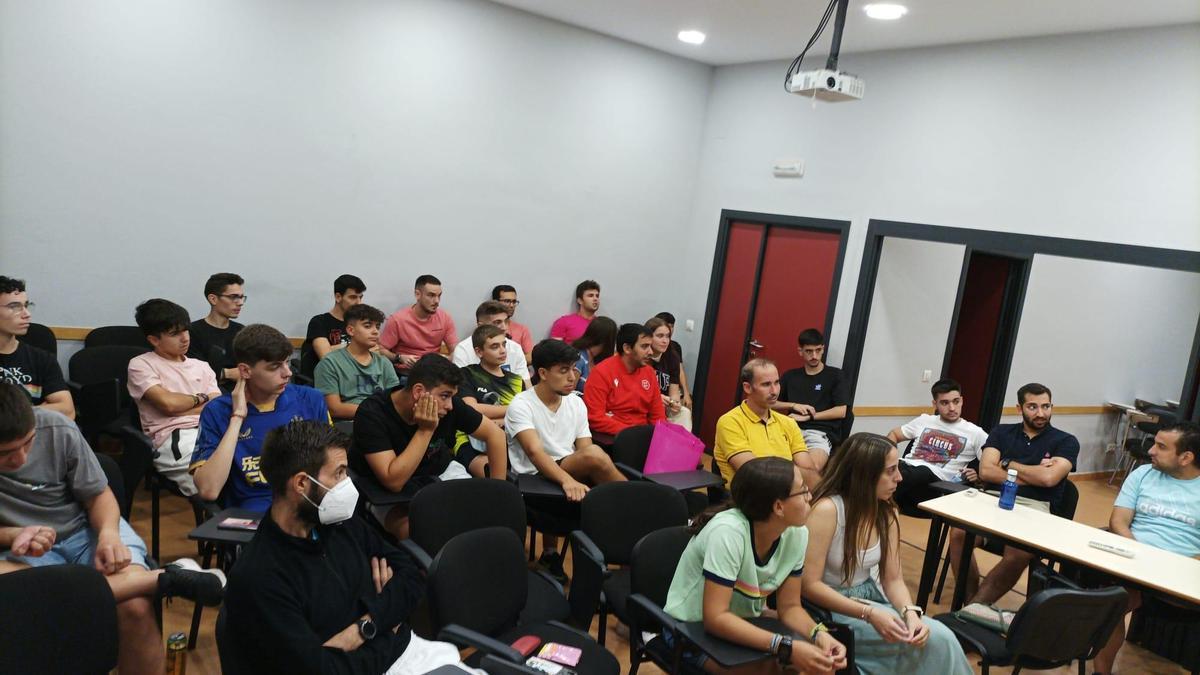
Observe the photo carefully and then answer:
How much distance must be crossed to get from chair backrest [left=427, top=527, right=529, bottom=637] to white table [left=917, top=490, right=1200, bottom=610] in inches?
87.8

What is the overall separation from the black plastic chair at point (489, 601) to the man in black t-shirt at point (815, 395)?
355 centimetres

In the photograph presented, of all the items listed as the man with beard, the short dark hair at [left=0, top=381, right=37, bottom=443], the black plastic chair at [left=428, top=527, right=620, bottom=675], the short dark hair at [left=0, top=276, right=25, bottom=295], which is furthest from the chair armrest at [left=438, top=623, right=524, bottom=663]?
the man with beard

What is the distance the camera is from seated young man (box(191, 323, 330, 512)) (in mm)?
3221

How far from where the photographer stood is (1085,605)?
120 inches

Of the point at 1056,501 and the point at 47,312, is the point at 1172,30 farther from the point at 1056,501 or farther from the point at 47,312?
the point at 47,312

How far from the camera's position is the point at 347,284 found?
5.64 m

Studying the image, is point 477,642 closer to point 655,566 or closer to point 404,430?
point 655,566

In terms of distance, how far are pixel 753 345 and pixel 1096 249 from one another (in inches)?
116

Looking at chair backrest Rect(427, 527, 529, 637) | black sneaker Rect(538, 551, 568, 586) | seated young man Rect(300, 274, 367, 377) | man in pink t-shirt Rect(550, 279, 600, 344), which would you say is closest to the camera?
chair backrest Rect(427, 527, 529, 637)

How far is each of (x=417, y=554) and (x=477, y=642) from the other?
0.55 m

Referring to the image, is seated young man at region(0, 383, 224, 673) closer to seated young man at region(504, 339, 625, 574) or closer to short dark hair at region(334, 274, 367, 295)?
seated young man at region(504, 339, 625, 574)

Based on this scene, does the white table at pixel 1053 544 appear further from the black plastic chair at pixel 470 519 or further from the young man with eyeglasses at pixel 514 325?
the young man with eyeglasses at pixel 514 325

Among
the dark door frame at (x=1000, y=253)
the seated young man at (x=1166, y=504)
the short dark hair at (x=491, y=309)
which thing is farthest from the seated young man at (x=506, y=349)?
the seated young man at (x=1166, y=504)

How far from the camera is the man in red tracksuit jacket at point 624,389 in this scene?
4.98 m
